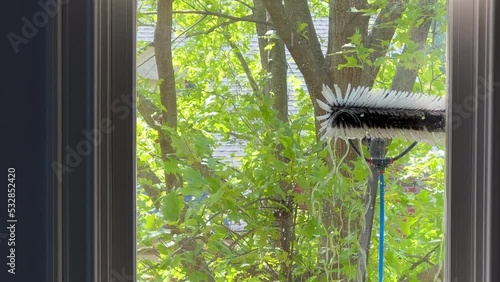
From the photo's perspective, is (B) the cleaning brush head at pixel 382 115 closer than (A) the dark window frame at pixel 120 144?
No

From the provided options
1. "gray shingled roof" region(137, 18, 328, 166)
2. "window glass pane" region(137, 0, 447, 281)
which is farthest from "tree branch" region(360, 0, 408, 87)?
"gray shingled roof" region(137, 18, 328, 166)

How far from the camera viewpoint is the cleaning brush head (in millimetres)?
1531

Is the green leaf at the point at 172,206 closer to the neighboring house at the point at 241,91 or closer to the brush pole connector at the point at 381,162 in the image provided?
the neighboring house at the point at 241,91

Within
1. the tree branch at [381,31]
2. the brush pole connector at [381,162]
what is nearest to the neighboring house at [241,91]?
the tree branch at [381,31]

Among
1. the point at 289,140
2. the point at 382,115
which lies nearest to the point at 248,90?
the point at 289,140

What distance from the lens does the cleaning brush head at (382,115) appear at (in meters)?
1.53

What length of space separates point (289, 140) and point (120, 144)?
1.32 feet

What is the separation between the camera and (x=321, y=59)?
1.55 m

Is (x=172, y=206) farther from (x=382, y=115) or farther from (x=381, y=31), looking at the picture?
(x=381, y=31)

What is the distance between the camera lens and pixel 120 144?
4.70ft
